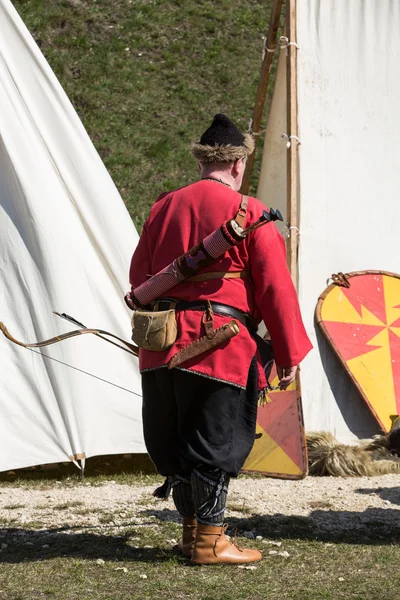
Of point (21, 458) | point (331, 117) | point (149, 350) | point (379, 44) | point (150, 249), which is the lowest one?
point (21, 458)

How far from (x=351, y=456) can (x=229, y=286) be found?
194cm

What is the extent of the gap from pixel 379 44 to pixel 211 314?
3392 millimetres

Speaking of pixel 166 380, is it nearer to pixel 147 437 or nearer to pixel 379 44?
pixel 147 437

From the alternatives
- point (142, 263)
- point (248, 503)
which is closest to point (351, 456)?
point (248, 503)

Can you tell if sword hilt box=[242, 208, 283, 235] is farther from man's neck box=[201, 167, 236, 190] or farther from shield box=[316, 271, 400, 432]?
shield box=[316, 271, 400, 432]

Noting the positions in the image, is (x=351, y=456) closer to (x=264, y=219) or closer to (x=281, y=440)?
(x=281, y=440)

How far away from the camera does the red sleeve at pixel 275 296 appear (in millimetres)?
3379

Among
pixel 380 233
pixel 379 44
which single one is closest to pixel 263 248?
pixel 380 233

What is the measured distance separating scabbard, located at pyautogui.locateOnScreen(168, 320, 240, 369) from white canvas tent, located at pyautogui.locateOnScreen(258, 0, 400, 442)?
2235 mm

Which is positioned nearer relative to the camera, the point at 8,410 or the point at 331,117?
the point at 8,410

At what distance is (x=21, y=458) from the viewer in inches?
193


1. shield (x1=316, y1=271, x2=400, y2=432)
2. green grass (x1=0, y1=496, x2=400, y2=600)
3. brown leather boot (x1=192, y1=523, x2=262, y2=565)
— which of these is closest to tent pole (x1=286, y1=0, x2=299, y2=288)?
shield (x1=316, y1=271, x2=400, y2=432)

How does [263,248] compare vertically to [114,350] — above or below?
above

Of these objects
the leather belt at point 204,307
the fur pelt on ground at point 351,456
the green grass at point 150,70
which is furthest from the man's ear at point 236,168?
the green grass at point 150,70
